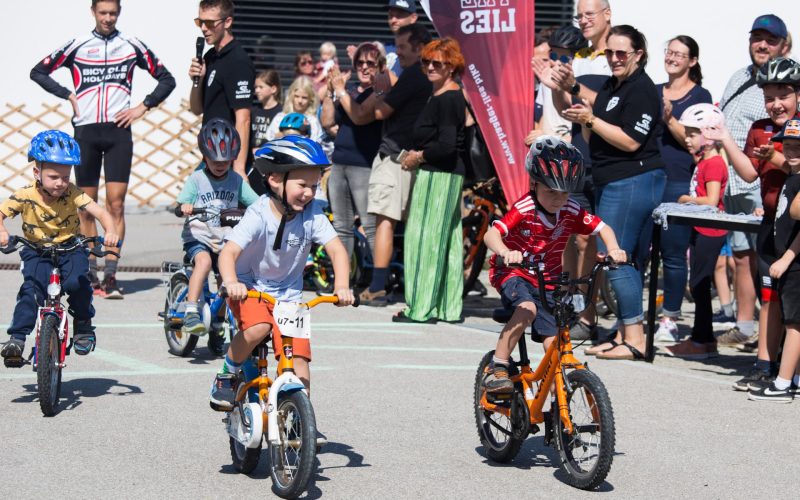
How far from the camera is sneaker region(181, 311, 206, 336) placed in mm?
8992

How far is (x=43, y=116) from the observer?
21672 millimetres

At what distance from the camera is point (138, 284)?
1327 cm

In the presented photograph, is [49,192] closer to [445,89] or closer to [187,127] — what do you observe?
[445,89]

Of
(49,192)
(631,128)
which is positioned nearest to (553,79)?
(631,128)

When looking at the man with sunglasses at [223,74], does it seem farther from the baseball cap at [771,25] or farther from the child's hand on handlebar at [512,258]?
the child's hand on handlebar at [512,258]

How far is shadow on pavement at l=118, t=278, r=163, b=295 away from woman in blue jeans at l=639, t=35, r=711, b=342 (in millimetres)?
5159

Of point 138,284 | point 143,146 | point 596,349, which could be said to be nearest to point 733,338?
point 596,349

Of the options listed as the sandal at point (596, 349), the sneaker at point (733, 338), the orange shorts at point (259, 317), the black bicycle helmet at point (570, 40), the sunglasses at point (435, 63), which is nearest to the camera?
the orange shorts at point (259, 317)

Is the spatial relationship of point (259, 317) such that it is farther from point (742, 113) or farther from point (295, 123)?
point (295, 123)

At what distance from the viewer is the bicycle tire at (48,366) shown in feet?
23.8

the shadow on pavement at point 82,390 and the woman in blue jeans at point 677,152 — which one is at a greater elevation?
the woman in blue jeans at point 677,152

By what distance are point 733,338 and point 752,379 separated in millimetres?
1904

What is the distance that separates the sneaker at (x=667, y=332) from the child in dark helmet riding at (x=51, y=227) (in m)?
4.58

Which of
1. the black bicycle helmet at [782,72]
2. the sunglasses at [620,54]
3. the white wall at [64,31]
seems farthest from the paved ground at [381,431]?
the white wall at [64,31]
